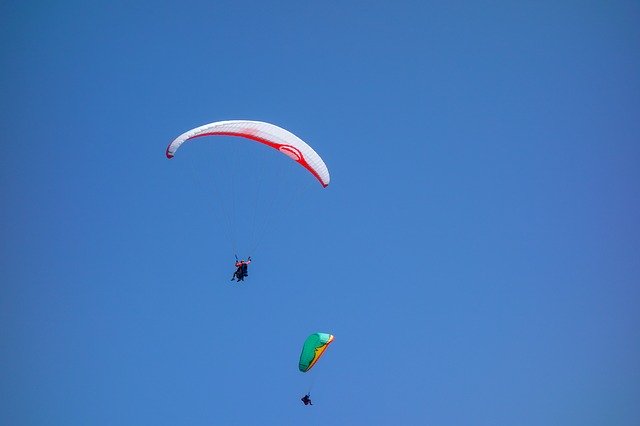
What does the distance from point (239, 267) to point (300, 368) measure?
940cm

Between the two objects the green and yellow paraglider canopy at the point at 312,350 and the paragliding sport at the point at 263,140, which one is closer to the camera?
the paragliding sport at the point at 263,140

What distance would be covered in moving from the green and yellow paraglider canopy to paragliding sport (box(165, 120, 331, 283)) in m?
8.00

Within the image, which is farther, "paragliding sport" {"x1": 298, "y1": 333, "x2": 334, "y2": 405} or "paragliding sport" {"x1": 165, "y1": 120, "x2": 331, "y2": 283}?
"paragliding sport" {"x1": 298, "y1": 333, "x2": 334, "y2": 405}

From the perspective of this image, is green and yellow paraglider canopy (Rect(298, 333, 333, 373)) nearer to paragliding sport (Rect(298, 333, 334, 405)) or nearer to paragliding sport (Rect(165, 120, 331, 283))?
paragliding sport (Rect(298, 333, 334, 405))

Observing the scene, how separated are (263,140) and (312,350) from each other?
1358 cm

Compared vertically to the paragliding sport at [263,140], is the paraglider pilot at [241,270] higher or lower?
lower

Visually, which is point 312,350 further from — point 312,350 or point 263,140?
point 263,140

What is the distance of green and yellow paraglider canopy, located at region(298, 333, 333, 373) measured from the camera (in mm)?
37562

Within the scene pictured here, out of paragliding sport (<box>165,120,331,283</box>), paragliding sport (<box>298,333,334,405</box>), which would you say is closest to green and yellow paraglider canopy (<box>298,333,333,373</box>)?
paragliding sport (<box>298,333,334,405</box>)

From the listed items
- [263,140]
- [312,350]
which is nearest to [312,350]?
[312,350]

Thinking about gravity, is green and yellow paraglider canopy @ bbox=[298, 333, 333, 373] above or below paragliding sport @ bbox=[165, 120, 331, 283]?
below

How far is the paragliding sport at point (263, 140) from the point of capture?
95.5 ft

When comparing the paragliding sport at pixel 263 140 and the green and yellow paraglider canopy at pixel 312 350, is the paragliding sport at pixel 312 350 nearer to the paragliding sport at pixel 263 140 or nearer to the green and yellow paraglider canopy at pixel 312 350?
the green and yellow paraglider canopy at pixel 312 350

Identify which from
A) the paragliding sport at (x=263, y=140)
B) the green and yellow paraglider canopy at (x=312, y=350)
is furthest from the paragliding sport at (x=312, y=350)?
the paragliding sport at (x=263, y=140)
